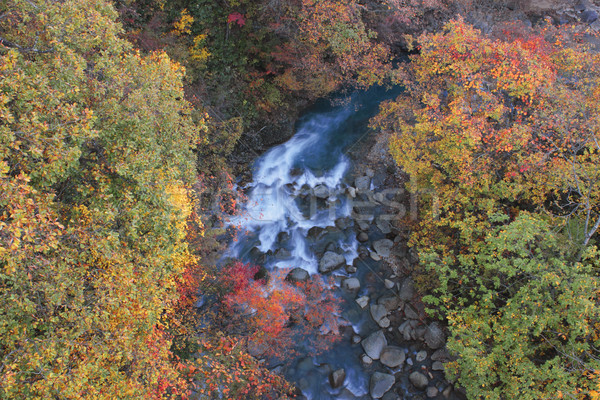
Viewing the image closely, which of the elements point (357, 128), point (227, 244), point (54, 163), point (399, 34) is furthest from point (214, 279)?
point (399, 34)

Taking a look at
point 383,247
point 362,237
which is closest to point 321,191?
point 362,237

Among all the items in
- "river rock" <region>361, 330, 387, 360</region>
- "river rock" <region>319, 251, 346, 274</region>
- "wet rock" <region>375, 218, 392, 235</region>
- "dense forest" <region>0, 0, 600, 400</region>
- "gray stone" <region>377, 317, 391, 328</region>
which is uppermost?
"dense forest" <region>0, 0, 600, 400</region>

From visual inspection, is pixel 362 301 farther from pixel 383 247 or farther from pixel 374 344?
pixel 383 247

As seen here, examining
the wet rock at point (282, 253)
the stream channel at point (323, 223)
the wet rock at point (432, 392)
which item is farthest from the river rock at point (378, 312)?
the wet rock at point (282, 253)

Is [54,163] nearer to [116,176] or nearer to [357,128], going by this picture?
[116,176]

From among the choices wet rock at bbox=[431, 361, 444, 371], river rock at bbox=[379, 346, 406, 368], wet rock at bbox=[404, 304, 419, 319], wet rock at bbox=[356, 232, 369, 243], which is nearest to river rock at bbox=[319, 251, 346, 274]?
wet rock at bbox=[356, 232, 369, 243]

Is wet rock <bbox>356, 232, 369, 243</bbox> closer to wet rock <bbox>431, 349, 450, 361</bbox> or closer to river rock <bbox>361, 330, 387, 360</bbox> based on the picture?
river rock <bbox>361, 330, 387, 360</bbox>
